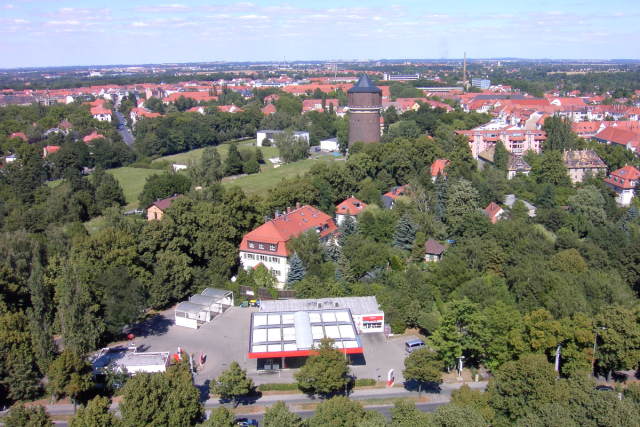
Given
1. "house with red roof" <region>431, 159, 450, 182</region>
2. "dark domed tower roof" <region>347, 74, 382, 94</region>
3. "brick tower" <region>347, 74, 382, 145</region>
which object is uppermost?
"dark domed tower roof" <region>347, 74, 382, 94</region>

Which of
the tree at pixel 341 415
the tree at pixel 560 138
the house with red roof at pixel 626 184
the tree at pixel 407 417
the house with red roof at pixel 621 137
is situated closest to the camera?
the tree at pixel 341 415

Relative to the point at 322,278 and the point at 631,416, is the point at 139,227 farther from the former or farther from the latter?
the point at 631,416

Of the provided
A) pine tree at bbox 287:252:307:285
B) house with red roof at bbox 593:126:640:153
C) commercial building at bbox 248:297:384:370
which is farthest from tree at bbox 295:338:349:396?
house with red roof at bbox 593:126:640:153

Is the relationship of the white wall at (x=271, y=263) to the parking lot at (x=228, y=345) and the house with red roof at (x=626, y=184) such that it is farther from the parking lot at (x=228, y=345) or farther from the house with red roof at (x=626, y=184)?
the house with red roof at (x=626, y=184)

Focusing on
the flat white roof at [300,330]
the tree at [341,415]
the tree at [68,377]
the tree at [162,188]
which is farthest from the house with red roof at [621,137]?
the tree at [68,377]

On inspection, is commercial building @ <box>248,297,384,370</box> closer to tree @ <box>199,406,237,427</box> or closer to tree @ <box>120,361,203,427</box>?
tree @ <box>120,361,203,427</box>

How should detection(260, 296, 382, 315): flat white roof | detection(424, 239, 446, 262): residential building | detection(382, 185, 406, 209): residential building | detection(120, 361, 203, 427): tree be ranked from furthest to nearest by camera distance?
detection(382, 185, 406, 209): residential building → detection(424, 239, 446, 262): residential building → detection(260, 296, 382, 315): flat white roof → detection(120, 361, 203, 427): tree

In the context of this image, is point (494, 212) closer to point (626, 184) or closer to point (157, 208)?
point (626, 184)
